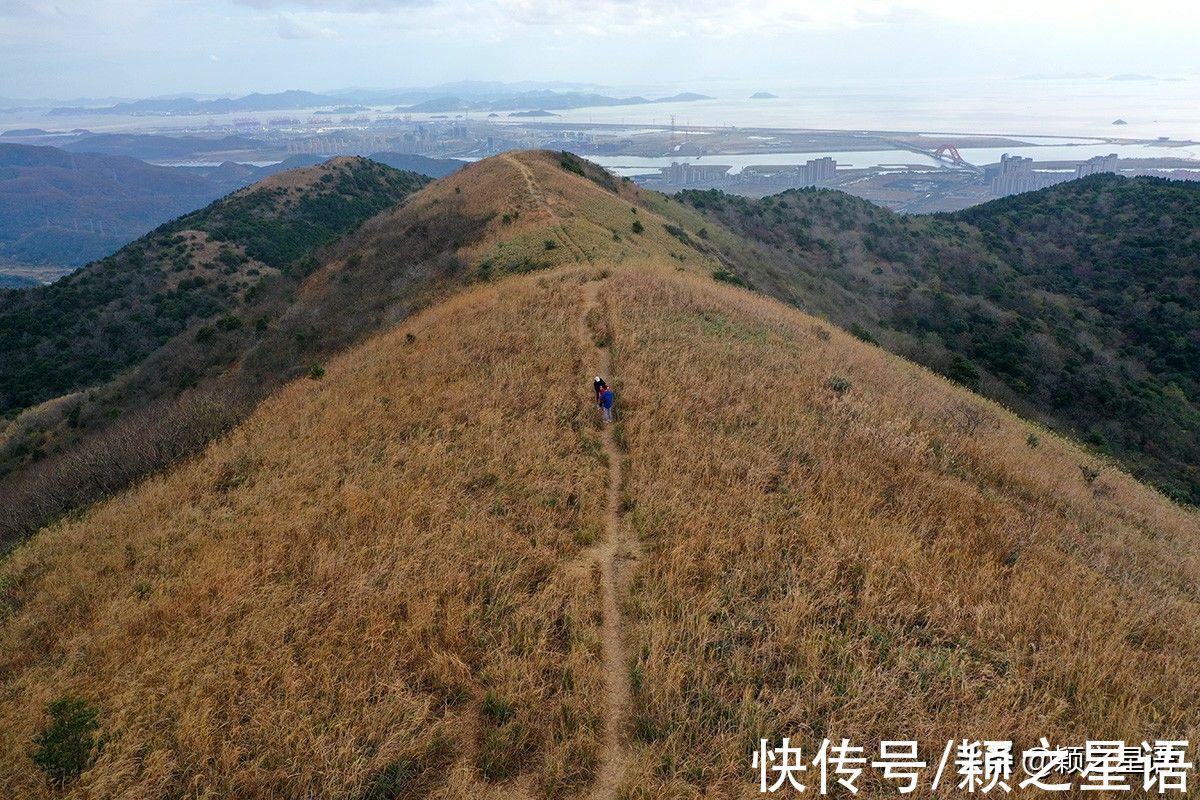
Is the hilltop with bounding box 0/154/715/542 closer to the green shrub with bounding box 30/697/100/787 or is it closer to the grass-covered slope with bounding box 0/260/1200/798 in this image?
the grass-covered slope with bounding box 0/260/1200/798

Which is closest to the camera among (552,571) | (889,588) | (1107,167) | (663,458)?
(889,588)

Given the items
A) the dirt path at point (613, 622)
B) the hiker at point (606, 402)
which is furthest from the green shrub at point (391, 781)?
the hiker at point (606, 402)

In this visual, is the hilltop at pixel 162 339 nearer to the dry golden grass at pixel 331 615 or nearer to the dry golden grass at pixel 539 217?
the dry golden grass at pixel 331 615

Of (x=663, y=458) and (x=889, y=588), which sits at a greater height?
(x=663, y=458)

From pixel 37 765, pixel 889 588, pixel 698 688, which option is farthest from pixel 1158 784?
pixel 37 765

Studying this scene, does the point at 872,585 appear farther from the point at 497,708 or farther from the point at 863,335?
the point at 863,335

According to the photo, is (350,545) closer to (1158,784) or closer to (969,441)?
(1158,784)
